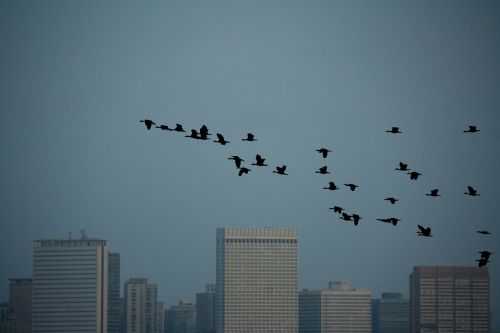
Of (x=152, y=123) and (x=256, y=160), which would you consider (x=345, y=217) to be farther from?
(x=152, y=123)

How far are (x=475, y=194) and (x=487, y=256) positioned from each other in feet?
13.9

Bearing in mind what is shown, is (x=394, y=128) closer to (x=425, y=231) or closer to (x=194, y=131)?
(x=425, y=231)

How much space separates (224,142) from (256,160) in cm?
280

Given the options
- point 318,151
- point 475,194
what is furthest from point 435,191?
point 318,151

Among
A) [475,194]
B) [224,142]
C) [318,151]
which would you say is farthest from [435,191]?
[224,142]

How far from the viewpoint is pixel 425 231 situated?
5762cm

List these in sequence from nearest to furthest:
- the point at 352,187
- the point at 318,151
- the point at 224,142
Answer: the point at 224,142 → the point at 318,151 → the point at 352,187

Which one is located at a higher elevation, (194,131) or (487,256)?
(194,131)

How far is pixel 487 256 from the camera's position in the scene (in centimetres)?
5628

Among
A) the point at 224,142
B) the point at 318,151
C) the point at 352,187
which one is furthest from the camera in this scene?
the point at 352,187

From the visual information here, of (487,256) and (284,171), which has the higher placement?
(284,171)

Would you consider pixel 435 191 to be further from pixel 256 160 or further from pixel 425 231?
pixel 256 160

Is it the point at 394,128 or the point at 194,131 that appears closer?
the point at 194,131

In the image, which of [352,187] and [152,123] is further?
[352,187]
